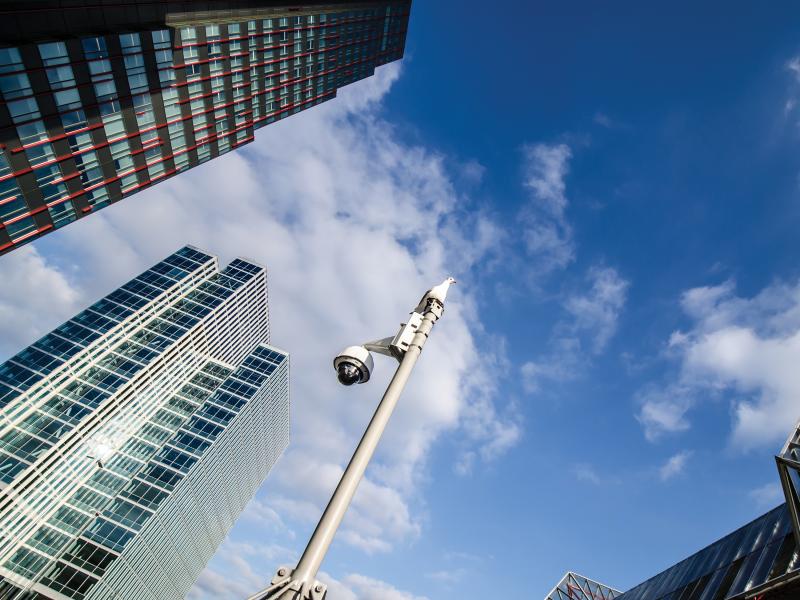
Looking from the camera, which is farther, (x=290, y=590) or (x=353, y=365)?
(x=353, y=365)

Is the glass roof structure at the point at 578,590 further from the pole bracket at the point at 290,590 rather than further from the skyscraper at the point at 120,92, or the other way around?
the skyscraper at the point at 120,92

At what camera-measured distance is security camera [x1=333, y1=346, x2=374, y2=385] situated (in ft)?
23.0

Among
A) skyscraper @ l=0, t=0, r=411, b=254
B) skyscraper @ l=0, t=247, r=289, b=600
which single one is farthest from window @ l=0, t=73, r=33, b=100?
skyscraper @ l=0, t=247, r=289, b=600

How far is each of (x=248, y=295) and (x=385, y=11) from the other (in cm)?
9967

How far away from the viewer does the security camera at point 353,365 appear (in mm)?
7023

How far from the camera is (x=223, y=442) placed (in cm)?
13275

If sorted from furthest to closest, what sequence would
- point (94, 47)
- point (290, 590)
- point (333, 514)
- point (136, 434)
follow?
point (136, 434)
point (94, 47)
point (333, 514)
point (290, 590)

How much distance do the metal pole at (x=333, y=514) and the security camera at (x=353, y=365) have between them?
31.1 inches

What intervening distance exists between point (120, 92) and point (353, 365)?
64498mm

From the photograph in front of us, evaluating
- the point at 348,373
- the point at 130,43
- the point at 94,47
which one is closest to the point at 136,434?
the point at 130,43

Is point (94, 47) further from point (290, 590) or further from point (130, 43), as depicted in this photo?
point (290, 590)

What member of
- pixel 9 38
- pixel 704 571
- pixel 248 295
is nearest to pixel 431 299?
pixel 704 571

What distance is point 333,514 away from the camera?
16.7 feet

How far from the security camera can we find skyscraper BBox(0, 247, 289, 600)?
12033 cm
